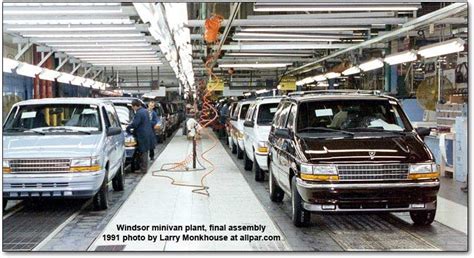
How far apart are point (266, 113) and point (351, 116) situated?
191 inches

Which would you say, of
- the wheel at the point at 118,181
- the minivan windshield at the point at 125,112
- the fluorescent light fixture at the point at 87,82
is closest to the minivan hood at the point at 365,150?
the wheel at the point at 118,181

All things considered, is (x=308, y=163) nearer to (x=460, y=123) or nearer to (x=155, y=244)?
(x=155, y=244)

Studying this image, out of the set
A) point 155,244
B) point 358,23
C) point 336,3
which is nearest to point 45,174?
point 155,244

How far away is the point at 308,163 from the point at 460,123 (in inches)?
201

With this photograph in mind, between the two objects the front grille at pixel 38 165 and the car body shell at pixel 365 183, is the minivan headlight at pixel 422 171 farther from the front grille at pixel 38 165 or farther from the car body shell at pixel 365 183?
the front grille at pixel 38 165

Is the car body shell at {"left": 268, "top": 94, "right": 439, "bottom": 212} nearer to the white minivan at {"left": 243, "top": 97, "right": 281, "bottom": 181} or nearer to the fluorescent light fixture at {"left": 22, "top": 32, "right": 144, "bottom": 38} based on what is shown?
the white minivan at {"left": 243, "top": 97, "right": 281, "bottom": 181}

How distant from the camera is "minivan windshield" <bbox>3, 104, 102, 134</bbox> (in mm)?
8359

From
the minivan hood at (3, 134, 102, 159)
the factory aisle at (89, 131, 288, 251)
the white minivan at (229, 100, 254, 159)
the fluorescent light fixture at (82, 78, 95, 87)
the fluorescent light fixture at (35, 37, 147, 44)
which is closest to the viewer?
the factory aisle at (89, 131, 288, 251)

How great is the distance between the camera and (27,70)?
40.3 feet

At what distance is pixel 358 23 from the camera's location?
11.4 meters

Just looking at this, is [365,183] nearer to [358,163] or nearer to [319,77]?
[358,163]

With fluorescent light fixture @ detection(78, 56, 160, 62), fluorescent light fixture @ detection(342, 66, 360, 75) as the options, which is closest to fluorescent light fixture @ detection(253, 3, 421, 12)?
fluorescent light fixture @ detection(78, 56, 160, 62)

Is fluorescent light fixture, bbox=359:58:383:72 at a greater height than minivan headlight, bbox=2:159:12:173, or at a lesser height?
greater

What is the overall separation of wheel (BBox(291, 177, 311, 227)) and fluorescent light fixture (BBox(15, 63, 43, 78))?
6982 mm
